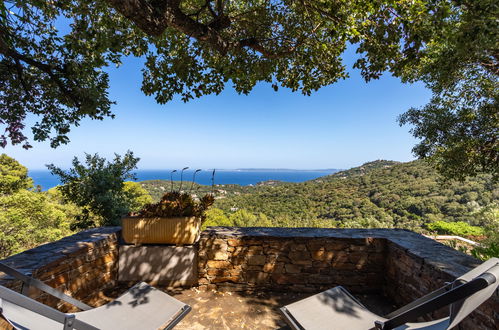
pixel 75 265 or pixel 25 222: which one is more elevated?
pixel 75 265

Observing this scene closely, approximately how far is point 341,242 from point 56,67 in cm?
530

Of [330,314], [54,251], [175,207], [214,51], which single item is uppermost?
[214,51]

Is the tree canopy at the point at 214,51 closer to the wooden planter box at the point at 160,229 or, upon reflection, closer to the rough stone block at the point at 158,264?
the wooden planter box at the point at 160,229

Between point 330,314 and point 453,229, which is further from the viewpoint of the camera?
point 453,229

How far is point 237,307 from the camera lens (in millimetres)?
2656

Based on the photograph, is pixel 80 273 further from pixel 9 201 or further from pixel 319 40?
pixel 9 201

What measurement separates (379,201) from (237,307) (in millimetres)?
20629

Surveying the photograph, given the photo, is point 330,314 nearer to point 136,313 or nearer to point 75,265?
point 136,313

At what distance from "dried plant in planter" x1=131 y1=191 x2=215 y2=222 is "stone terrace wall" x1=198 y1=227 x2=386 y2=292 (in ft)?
1.25

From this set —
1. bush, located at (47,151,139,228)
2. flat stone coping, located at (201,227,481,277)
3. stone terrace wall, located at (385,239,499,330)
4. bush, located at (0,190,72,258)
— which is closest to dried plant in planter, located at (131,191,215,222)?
flat stone coping, located at (201,227,481,277)

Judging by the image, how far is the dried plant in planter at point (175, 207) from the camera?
9.34ft

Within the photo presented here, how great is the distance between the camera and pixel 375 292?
2.95 m

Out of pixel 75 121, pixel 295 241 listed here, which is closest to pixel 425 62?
pixel 295 241

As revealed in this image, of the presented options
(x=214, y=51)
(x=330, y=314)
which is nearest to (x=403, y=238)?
(x=330, y=314)
